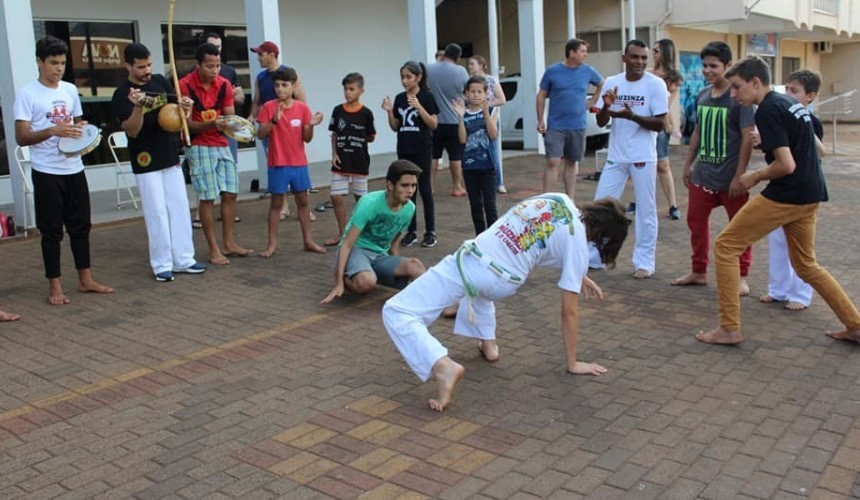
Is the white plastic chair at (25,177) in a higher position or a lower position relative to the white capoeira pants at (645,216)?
higher

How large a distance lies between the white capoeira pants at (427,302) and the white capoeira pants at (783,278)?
2.53 metres

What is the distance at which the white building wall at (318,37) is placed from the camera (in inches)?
472

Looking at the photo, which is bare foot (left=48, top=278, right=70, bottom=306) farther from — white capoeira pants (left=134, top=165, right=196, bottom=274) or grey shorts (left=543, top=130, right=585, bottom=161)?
grey shorts (left=543, top=130, right=585, bottom=161)

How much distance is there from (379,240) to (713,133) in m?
2.60

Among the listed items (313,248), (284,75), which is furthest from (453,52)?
(313,248)

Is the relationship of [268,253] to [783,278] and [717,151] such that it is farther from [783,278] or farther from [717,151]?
[783,278]

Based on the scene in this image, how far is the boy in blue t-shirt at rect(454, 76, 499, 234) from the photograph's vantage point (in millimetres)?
7598

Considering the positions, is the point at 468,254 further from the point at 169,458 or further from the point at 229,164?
the point at 229,164

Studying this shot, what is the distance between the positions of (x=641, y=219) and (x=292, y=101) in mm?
3359

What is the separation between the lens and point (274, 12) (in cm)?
1061

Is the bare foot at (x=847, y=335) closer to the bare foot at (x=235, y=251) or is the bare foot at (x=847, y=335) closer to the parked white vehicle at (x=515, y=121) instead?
the bare foot at (x=235, y=251)

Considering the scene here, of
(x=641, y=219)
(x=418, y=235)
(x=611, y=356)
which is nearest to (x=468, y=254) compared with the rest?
(x=611, y=356)

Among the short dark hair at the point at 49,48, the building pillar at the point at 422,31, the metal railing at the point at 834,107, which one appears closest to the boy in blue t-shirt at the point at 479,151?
the short dark hair at the point at 49,48

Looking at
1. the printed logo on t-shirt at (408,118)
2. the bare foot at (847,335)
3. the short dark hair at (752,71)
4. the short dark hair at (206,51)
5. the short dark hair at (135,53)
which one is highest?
the short dark hair at (206,51)
